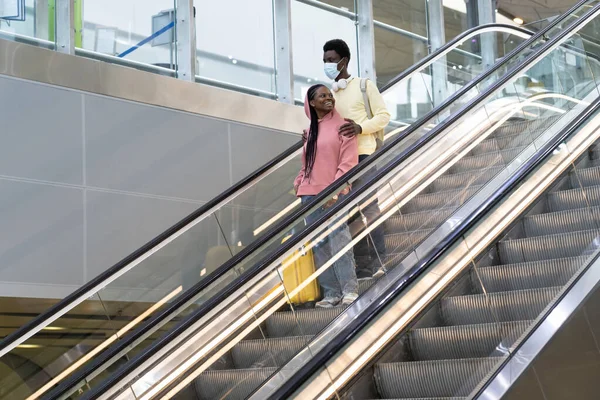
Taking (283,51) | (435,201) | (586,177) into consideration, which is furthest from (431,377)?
(283,51)

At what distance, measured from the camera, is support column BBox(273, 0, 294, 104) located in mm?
10555

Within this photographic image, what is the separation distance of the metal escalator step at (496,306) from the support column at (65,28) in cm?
429

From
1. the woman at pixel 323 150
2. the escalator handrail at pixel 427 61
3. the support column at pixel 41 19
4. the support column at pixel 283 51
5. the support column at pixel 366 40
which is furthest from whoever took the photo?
the support column at pixel 366 40

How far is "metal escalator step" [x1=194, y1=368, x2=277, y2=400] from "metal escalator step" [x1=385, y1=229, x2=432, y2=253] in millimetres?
1348

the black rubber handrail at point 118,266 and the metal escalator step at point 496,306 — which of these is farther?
the black rubber handrail at point 118,266

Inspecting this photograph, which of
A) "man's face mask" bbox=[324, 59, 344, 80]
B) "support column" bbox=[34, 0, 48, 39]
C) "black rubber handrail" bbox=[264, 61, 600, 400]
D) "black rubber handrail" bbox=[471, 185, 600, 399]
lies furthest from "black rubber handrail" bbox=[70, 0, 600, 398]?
"support column" bbox=[34, 0, 48, 39]

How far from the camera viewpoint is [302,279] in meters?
6.01

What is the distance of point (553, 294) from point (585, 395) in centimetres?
60

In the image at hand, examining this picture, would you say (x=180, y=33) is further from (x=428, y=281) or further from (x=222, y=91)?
(x=428, y=281)

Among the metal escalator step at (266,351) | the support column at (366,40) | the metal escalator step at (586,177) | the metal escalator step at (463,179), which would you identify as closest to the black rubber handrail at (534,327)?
the metal escalator step at (266,351)

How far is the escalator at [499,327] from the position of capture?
16.3 ft

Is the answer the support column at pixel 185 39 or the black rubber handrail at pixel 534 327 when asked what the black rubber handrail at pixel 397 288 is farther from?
the support column at pixel 185 39

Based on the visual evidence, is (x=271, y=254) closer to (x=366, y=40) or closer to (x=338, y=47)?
(x=338, y=47)

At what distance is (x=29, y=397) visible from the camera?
650 cm
